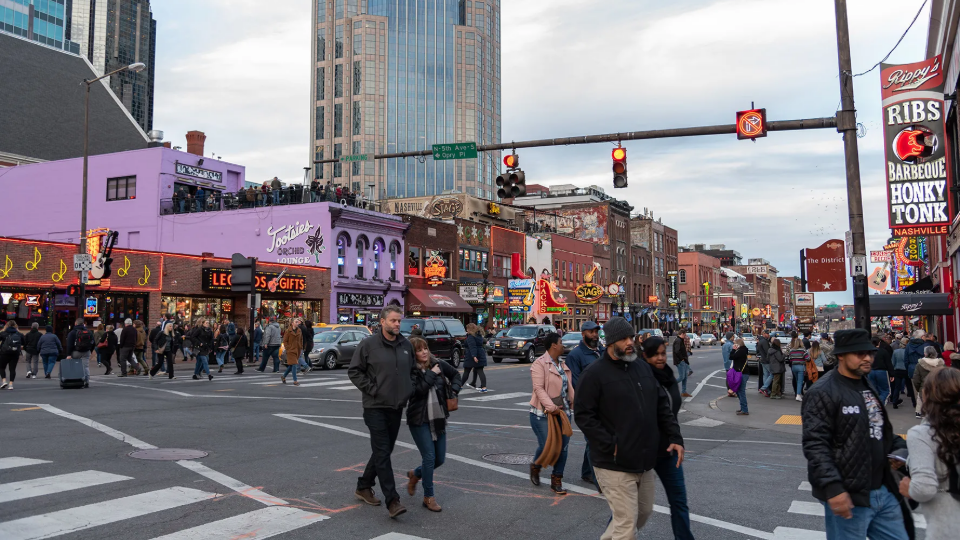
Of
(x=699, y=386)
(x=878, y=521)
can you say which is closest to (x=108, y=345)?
(x=699, y=386)

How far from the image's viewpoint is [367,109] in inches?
4606

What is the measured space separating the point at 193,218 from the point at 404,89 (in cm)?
8547

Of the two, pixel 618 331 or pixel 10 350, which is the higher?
pixel 618 331

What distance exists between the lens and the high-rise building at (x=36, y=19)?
103 metres

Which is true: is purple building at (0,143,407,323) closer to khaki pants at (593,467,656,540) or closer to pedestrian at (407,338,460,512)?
pedestrian at (407,338,460,512)

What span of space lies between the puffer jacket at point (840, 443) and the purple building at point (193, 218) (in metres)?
35.6

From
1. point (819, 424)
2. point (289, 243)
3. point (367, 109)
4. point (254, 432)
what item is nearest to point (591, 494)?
point (819, 424)

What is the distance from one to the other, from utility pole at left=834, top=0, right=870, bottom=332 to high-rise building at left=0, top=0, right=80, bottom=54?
110 metres

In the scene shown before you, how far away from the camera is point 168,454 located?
31.8ft

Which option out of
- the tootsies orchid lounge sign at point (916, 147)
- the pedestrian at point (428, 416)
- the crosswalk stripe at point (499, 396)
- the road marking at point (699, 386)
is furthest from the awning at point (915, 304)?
the pedestrian at point (428, 416)

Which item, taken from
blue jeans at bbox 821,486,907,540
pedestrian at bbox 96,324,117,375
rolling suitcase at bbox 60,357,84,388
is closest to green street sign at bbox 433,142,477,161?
rolling suitcase at bbox 60,357,84,388

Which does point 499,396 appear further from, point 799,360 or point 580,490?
point 580,490

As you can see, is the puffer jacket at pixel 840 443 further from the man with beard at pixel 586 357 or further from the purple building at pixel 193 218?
the purple building at pixel 193 218

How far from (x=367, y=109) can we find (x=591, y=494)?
11377 centimetres
